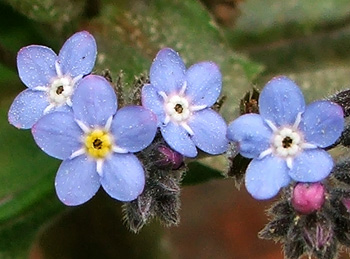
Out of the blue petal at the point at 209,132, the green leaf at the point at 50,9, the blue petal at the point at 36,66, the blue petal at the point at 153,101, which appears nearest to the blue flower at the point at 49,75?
the blue petal at the point at 36,66

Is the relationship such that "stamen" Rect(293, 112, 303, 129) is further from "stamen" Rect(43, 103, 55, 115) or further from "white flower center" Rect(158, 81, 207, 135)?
"stamen" Rect(43, 103, 55, 115)

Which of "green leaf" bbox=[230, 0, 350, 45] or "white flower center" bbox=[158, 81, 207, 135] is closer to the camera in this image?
"white flower center" bbox=[158, 81, 207, 135]

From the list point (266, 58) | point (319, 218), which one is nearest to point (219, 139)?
point (319, 218)

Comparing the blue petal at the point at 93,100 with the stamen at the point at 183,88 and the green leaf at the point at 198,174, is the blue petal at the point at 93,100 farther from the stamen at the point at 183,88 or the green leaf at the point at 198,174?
the green leaf at the point at 198,174

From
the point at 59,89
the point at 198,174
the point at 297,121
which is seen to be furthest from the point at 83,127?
the point at 198,174

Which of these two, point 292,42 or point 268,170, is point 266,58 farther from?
point 268,170

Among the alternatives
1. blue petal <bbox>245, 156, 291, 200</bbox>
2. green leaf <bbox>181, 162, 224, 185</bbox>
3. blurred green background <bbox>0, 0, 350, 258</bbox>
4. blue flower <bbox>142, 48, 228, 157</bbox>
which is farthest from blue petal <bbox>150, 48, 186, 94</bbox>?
green leaf <bbox>181, 162, 224, 185</bbox>
